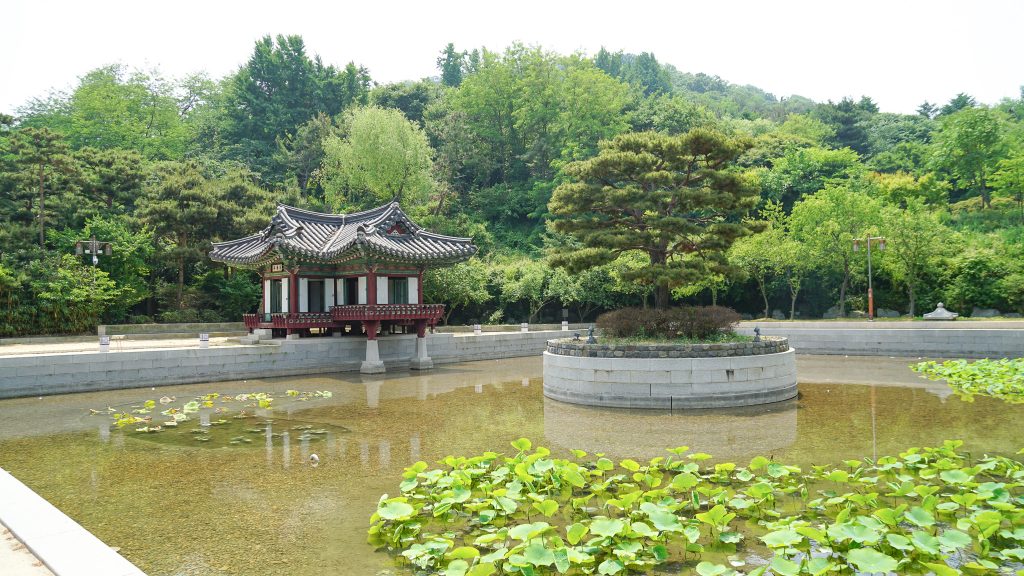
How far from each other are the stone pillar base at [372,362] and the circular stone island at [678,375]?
9.21 m

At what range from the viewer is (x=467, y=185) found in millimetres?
53125

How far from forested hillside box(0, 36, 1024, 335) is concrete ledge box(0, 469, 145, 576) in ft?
48.6

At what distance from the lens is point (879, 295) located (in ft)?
119

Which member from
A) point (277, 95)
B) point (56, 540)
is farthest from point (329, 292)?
point (277, 95)

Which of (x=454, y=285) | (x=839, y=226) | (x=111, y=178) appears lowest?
(x=454, y=285)

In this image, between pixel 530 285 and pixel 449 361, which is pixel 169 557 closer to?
pixel 449 361

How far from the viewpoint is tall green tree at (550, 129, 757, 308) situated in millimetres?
17047

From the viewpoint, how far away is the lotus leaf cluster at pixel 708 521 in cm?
545

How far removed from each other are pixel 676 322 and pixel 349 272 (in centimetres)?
1357

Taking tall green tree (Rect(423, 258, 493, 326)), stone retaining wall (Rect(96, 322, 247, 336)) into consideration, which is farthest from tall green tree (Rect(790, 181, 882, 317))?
stone retaining wall (Rect(96, 322, 247, 336))

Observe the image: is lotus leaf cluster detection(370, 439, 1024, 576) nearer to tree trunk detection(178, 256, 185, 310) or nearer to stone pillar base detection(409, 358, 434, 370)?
stone pillar base detection(409, 358, 434, 370)

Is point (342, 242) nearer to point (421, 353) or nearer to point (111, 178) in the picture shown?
point (421, 353)

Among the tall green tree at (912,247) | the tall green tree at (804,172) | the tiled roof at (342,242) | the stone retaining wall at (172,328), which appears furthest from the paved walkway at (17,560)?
the tall green tree at (804,172)

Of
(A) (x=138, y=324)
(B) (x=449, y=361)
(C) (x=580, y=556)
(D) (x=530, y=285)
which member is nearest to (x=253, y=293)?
(A) (x=138, y=324)
